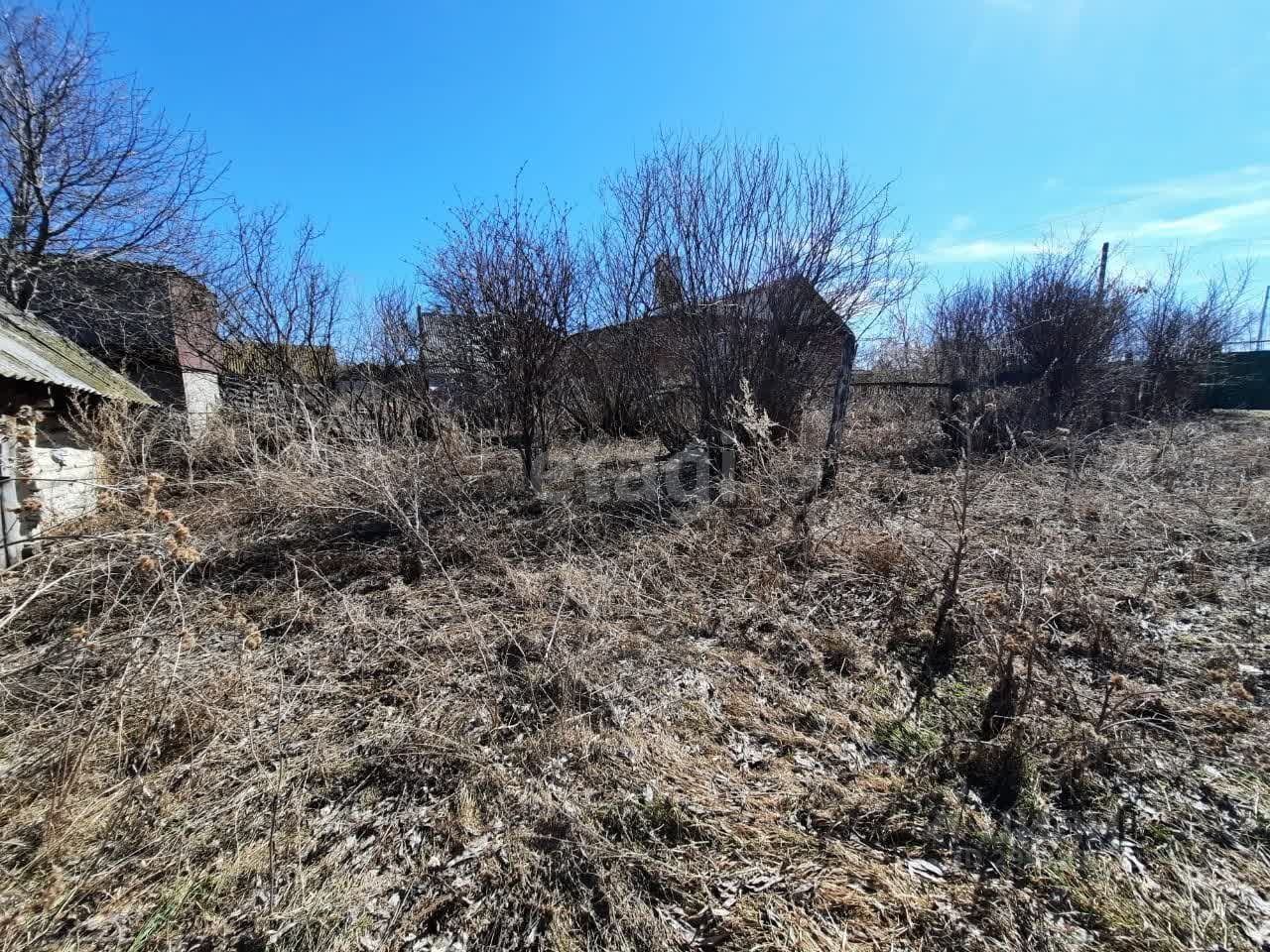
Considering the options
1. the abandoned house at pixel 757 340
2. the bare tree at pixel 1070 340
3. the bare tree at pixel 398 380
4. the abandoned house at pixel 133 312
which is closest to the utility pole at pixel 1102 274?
the bare tree at pixel 1070 340

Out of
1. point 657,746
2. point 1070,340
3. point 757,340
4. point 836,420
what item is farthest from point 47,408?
point 1070,340

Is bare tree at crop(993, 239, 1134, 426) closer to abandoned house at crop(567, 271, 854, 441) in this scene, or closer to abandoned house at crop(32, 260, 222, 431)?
abandoned house at crop(567, 271, 854, 441)

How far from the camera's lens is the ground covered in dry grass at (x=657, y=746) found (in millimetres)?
1540

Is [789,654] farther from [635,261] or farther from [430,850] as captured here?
[635,261]

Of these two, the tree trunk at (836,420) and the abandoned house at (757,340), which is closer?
the tree trunk at (836,420)

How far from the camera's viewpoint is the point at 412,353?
7613mm

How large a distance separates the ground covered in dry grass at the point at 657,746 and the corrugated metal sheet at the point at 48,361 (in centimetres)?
321

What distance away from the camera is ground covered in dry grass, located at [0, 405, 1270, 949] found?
5.05ft

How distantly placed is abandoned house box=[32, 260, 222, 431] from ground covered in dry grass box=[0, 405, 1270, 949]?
721cm

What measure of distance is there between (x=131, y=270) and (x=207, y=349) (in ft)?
8.13

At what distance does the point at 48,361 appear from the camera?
6172 mm

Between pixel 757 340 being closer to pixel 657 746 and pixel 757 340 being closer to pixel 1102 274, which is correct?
pixel 657 746

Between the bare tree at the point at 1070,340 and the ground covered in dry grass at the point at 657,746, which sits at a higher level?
the bare tree at the point at 1070,340

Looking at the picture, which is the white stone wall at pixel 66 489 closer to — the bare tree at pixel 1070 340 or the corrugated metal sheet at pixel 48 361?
the corrugated metal sheet at pixel 48 361
